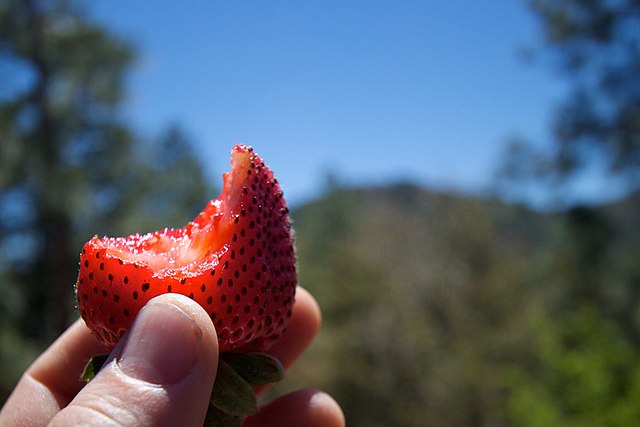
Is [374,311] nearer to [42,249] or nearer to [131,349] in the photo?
[42,249]

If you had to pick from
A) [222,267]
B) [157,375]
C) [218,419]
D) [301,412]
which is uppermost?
[222,267]

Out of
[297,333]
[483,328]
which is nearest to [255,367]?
[297,333]

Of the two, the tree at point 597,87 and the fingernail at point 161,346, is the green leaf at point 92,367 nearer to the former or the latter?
the fingernail at point 161,346

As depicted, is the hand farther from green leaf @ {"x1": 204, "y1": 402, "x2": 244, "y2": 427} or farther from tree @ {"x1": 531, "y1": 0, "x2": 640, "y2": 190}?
tree @ {"x1": 531, "y1": 0, "x2": 640, "y2": 190}

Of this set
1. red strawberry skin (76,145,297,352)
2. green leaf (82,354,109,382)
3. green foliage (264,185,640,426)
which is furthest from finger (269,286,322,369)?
green foliage (264,185,640,426)

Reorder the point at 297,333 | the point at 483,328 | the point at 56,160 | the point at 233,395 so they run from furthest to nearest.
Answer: the point at 483,328
the point at 56,160
the point at 297,333
the point at 233,395

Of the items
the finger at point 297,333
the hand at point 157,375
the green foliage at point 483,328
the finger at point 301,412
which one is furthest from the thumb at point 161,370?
the green foliage at point 483,328

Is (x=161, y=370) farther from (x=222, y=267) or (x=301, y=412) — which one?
(x=301, y=412)
